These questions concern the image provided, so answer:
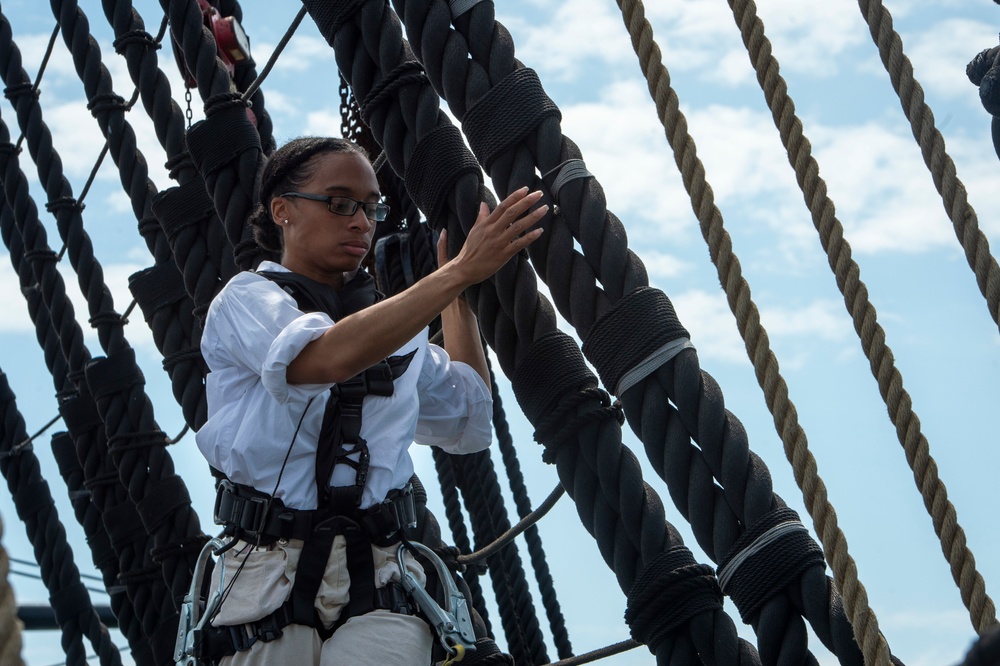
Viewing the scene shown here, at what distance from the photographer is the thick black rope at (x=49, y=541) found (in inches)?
208

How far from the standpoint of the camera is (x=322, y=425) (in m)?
2.20

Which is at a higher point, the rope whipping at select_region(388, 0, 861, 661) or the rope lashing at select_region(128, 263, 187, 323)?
the rope lashing at select_region(128, 263, 187, 323)

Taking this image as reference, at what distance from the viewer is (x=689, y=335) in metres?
2.33

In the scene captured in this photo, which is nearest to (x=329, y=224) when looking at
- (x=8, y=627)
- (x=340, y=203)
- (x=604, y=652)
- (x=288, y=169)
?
(x=340, y=203)

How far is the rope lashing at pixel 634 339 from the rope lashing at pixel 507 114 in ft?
1.22

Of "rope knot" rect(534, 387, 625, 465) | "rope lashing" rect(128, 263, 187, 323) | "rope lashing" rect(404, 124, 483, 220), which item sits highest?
"rope lashing" rect(128, 263, 187, 323)

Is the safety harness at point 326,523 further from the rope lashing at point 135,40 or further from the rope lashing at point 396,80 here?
the rope lashing at point 135,40

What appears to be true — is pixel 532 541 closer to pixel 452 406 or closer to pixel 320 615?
pixel 452 406

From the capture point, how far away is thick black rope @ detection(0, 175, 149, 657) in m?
4.76

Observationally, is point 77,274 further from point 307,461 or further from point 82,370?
point 307,461

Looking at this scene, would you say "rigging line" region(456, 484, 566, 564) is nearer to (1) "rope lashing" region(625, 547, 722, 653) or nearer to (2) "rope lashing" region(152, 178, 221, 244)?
(1) "rope lashing" region(625, 547, 722, 653)

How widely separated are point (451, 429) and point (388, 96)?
0.67m

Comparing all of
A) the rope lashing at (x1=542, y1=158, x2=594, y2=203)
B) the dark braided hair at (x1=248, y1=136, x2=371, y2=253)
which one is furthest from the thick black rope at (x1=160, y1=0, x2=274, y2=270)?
the rope lashing at (x1=542, y1=158, x2=594, y2=203)

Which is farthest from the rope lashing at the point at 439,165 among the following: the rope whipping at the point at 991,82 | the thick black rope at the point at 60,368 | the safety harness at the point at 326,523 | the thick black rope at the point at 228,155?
the thick black rope at the point at 60,368
